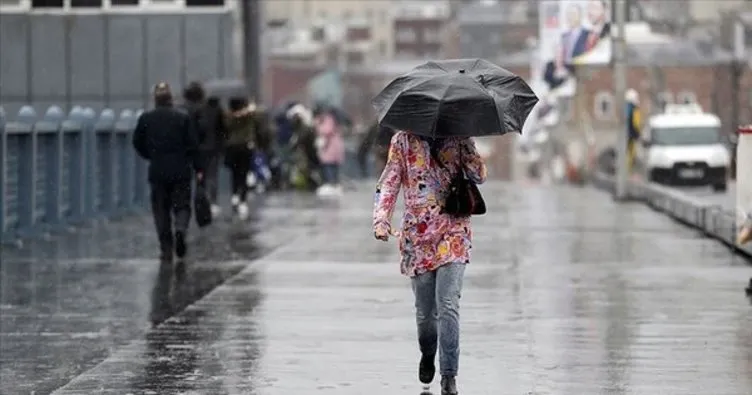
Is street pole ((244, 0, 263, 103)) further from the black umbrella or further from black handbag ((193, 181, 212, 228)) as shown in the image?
the black umbrella

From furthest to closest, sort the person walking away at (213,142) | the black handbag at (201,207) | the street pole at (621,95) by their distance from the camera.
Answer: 1. the street pole at (621,95)
2. the person walking away at (213,142)
3. the black handbag at (201,207)

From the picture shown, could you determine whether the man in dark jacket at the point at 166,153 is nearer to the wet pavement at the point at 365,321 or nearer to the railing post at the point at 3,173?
the wet pavement at the point at 365,321

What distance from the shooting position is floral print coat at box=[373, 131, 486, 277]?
419 inches

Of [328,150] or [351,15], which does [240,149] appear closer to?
[328,150]

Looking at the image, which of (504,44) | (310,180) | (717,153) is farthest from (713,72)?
(310,180)

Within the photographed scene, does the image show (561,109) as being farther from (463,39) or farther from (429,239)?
A: (463,39)

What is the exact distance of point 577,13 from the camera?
1518 inches

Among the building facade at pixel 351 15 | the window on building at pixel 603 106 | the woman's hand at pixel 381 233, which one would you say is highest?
the woman's hand at pixel 381 233

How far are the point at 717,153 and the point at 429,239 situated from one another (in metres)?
39.0

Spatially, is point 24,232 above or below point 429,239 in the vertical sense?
below

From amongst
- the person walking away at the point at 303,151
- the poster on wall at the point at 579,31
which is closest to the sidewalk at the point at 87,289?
the person walking away at the point at 303,151

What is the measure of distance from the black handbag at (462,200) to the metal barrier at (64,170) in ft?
40.4

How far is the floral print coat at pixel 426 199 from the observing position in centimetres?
1063

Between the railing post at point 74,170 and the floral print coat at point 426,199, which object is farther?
the railing post at point 74,170
